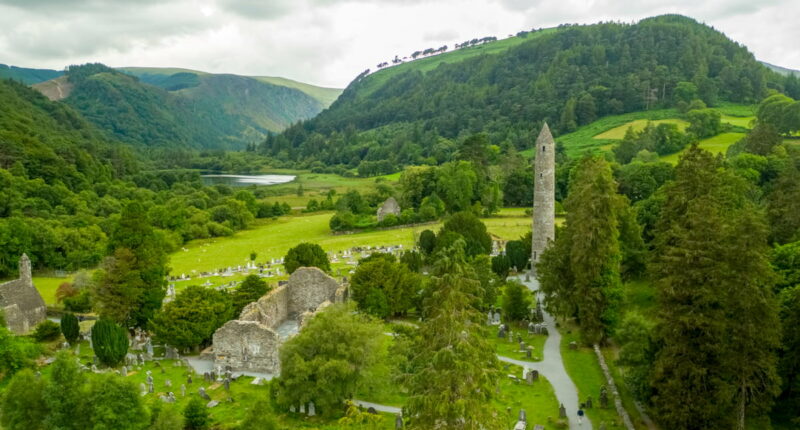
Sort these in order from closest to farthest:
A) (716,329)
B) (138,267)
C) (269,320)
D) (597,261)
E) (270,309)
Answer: (716,329)
(597,261)
(138,267)
(269,320)
(270,309)

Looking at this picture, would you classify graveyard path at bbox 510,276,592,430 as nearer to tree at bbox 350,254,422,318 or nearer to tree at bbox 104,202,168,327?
tree at bbox 350,254,422,318

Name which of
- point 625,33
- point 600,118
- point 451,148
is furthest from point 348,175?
point 625,33

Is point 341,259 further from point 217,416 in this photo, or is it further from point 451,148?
point 451,148

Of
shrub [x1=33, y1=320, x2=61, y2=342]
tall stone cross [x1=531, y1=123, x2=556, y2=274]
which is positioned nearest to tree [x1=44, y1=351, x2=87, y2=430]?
shrub [x1=33, y1=320, x2=61, y2=342]

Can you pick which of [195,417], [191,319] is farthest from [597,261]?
[191,319]

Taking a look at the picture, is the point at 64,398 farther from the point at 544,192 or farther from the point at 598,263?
the point at 544,192
